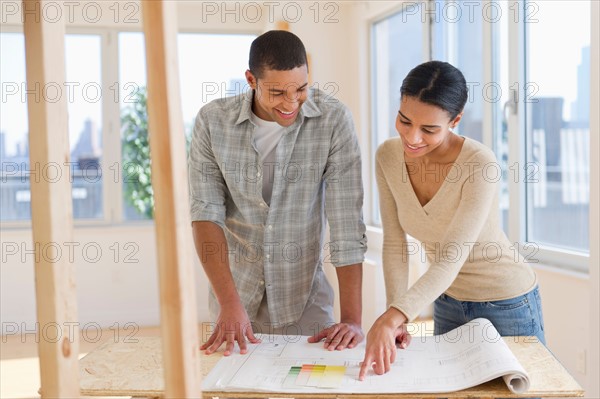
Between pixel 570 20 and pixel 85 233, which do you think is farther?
pixel 85 233

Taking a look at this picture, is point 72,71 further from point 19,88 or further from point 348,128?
point 348,128

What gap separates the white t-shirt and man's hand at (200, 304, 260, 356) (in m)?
0.35

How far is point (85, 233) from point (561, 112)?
362 cm

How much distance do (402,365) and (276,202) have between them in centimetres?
61

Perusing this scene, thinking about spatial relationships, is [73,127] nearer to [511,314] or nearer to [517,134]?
[517,134]

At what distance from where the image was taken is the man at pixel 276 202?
1973 mm

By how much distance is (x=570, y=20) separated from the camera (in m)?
3.43

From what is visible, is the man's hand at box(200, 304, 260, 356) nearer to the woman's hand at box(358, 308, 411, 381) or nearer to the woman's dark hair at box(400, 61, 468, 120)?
the woman's hand at box(358, 308, 411, 381)

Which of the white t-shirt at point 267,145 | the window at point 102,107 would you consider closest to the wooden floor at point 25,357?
the window at point 102,107

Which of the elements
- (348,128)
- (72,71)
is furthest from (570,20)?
(72,71)

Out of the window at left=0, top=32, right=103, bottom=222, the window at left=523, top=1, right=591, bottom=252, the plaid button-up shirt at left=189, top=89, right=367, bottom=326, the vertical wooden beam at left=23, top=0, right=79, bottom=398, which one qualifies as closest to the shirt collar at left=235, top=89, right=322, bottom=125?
the plaid button-up shirt at left=189, top=89, right=367, bottom=326

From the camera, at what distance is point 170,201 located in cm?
96

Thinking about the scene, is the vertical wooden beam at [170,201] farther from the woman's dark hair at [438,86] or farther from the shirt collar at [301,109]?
the shirt collar at [301,109]

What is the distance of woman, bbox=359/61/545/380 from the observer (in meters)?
1.69
